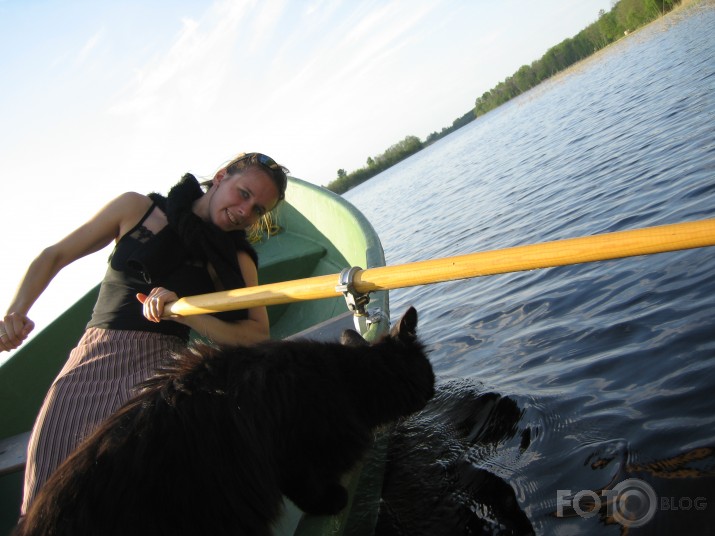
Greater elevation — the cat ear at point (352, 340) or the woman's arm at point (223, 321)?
the woman's arm at point (223, 321)

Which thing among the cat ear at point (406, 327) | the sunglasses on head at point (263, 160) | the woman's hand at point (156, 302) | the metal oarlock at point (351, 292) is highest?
the sunglasses on head at point (263, 160)

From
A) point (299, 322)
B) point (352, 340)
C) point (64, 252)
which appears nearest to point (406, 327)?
point (352, 340)

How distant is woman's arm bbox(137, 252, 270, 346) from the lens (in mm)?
2549

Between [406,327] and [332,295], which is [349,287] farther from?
[406,327]

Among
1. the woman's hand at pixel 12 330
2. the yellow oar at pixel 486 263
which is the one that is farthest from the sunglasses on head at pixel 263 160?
the woman's hand at pixel 12 330

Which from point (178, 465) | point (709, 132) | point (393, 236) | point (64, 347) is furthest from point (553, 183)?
point (178, 465)

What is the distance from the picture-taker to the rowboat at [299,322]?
246 cm

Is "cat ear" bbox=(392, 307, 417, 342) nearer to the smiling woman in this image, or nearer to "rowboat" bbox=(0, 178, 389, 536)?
"rowboat" bbox=(0, 178, 389, 536)

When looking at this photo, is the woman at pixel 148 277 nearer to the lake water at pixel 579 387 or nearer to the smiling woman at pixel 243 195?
the smiling woman at pixel 243 195

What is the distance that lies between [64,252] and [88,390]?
2.72ft

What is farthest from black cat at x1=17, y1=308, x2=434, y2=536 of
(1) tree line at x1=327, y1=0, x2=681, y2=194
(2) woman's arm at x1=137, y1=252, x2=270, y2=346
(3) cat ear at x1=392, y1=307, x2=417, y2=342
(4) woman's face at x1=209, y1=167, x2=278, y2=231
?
(1) tree line at x1=327, y1=0, x2=681, y2=194

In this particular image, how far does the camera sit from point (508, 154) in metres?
15.3

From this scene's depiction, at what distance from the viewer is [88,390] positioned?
238 cm

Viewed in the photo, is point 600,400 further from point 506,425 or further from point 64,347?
point 64,347
